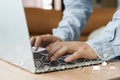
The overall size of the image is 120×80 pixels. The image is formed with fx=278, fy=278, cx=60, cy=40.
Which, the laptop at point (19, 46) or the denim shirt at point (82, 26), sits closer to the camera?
the laptop at point (19, 46)

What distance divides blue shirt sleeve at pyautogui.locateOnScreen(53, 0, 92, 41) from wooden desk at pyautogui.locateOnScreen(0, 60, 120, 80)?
0.51ft

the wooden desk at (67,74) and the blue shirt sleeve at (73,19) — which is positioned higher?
the blue shirt sleeve at (73,19)

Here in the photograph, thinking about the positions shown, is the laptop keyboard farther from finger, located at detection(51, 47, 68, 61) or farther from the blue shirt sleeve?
the blue shirt sleeve

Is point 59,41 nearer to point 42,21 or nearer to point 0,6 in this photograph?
point 0,6

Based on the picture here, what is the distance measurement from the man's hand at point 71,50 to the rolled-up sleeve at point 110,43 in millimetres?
16

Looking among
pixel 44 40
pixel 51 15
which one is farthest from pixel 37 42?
pixel 51 15

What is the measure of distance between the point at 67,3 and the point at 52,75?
0.91 ft

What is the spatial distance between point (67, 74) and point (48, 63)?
51 mm

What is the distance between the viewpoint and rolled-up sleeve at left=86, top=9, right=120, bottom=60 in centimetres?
63

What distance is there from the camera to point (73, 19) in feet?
2.43

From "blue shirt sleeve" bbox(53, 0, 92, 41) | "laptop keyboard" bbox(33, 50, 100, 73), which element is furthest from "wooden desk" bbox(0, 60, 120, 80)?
"blue shirt sleeve" bbox(53, 0, 92, 41)

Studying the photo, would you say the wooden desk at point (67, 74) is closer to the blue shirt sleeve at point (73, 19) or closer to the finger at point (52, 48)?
the finger at point (52, 48)

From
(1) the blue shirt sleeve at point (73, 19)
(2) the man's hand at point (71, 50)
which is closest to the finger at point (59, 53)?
(2) the man's hand at point (71, 50)

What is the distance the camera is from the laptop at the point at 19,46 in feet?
1.68
